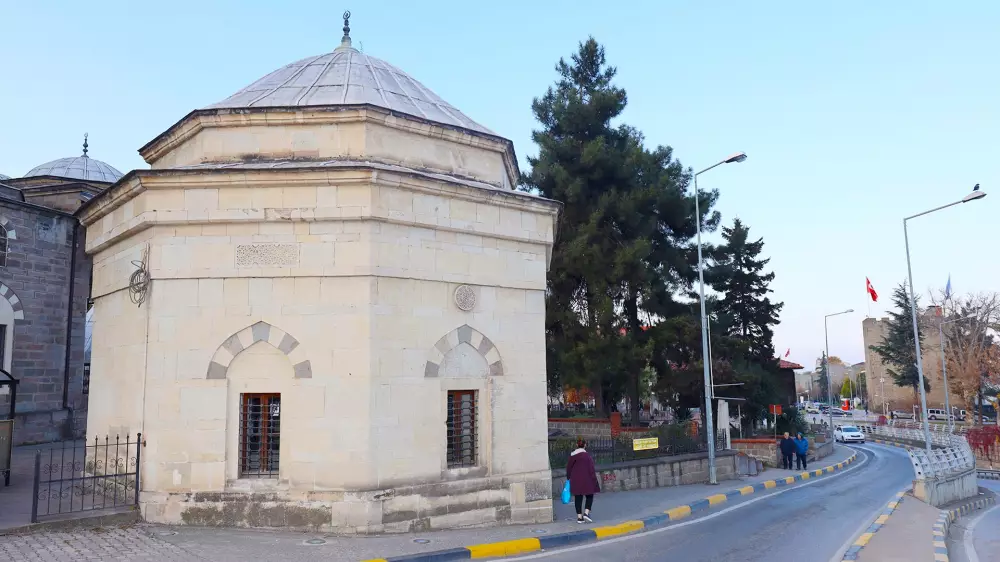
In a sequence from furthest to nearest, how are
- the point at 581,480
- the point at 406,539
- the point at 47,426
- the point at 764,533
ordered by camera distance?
the point at 47,426 < the point at 764,533 < the point at 581,480 < the point at 406,539

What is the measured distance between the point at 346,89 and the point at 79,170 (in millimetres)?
18978

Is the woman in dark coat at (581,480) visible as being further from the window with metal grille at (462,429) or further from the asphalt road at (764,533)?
the window with metal grille at (462,429)

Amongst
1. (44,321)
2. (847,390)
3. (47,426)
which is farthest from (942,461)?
(847,390)

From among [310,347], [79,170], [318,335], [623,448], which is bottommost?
[623,448]

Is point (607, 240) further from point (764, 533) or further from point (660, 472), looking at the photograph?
point (764, 533)

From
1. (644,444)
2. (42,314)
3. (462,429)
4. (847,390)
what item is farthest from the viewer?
(847,390)

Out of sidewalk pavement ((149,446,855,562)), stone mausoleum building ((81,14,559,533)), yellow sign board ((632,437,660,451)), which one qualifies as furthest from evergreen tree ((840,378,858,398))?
stone mausoleum building ((81,14,559,533))

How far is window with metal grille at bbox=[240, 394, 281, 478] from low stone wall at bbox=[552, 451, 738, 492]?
19.2 ft

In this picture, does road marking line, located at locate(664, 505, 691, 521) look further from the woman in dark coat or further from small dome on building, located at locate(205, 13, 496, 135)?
small dome on building, located at locate(205, 13, 496, 135)

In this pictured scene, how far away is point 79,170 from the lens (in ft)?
79.9

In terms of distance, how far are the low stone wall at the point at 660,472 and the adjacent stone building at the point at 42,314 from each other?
13778mm

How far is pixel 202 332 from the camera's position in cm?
864

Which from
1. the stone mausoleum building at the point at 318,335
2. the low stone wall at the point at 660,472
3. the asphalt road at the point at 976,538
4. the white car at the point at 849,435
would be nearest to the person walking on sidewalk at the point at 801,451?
the low stone wall at the point at 660,472

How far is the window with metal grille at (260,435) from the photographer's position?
28.2 feet
